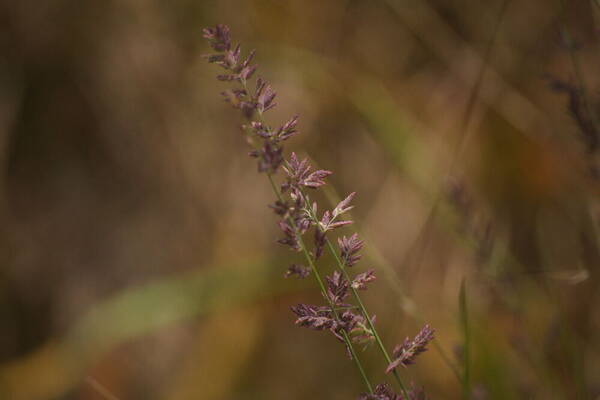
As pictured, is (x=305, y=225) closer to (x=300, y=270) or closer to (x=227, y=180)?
(x=300, y=270)

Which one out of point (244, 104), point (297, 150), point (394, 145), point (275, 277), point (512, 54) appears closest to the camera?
point (244, 104)

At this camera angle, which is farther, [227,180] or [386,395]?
[227,180]

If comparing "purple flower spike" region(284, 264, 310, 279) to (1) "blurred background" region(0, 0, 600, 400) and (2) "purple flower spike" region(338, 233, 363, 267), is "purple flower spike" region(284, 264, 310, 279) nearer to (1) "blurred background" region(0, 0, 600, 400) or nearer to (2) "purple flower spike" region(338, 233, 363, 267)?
(2) "purple flower spike" region(338, 233, 363, 267)

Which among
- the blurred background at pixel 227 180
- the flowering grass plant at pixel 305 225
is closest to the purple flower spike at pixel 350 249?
the flowering grass plant at pixel 305 225

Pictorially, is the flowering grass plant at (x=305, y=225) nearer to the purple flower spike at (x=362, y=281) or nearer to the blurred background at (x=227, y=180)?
the purple flower spike at (x=362, y=281)

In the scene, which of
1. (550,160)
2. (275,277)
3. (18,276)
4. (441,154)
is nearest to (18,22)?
(18,276)

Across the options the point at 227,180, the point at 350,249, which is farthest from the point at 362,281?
the point at 227,180

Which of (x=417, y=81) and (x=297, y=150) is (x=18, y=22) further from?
(x=417, y=81)

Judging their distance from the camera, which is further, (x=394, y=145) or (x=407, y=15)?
(x=407, y=15)
